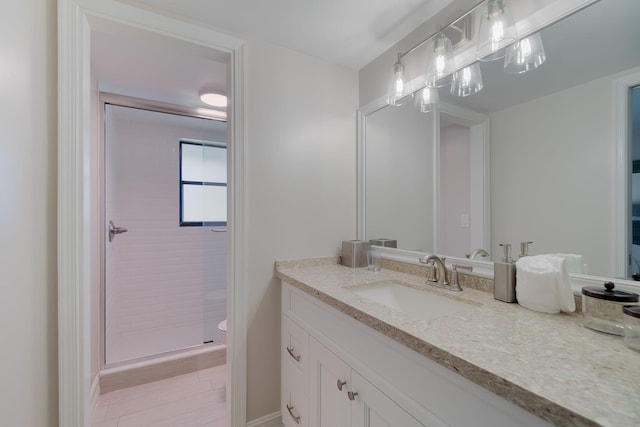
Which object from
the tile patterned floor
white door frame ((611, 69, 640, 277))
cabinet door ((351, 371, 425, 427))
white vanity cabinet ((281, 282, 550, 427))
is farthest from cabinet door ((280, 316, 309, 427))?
white door frame ((611, 69, 640, 277))

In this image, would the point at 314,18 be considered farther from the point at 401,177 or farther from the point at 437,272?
the point at 437,272

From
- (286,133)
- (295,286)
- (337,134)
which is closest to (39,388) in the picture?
(295,286)

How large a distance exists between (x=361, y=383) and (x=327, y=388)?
245 mm

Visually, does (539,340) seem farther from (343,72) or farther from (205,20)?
(205,20)

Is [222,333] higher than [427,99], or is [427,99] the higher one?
[427,99]

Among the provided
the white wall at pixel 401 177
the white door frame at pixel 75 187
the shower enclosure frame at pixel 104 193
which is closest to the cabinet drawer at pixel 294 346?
the white wall at pixel 401 177

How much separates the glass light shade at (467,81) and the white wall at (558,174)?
174mm

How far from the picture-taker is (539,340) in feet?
2.25

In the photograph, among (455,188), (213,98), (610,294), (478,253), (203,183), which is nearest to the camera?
(610,294)

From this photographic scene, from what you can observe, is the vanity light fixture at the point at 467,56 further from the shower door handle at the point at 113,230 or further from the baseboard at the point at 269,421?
the shower door handle at the point at 113,230

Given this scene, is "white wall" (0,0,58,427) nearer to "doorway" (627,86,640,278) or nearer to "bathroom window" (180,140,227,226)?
"bathroom window" (180,140,227,226)

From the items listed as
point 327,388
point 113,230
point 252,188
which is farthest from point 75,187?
point 113,230

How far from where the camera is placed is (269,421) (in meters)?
1.51

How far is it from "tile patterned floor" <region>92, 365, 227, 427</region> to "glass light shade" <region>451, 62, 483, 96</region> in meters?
2.25
